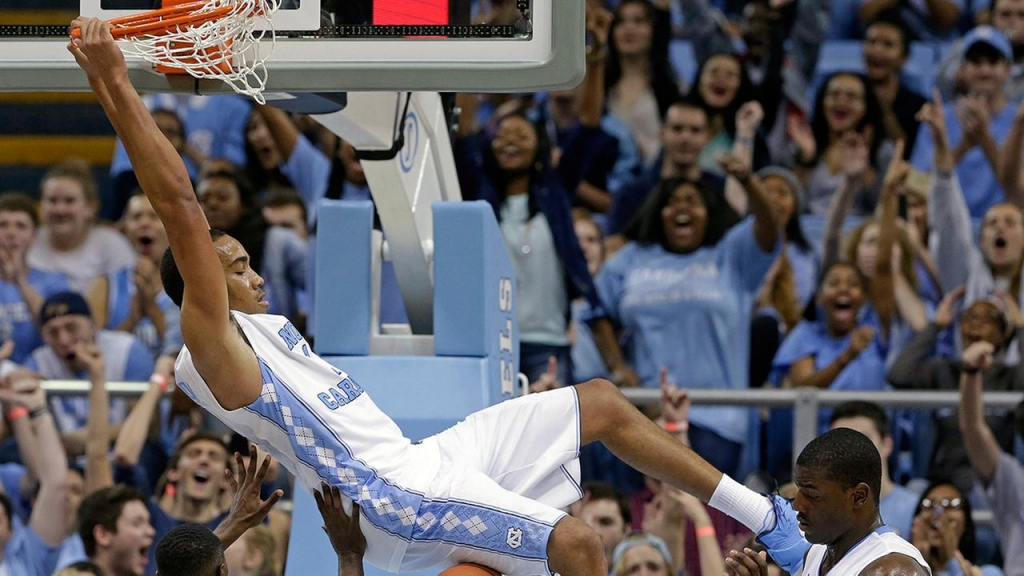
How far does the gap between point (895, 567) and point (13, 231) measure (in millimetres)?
6272

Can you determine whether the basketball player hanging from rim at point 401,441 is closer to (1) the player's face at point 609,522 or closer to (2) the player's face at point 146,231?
(1) the player's face at point 609,522

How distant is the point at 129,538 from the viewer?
6.64m

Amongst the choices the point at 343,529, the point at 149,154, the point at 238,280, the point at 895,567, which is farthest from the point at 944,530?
the point at 149,154

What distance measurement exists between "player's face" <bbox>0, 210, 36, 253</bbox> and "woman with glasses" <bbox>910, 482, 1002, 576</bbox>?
5173 millimetres

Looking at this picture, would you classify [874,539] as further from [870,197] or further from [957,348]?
[870,197]

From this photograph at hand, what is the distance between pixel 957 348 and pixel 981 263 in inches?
20.9

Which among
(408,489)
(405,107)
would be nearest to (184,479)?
(405,107)

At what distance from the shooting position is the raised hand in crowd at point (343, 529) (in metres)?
4.62

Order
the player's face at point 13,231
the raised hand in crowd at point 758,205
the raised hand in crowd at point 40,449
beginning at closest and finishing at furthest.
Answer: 1. the raised hand in crowd at point 40,449
2. the raised hand in crowd at point 758,205
3. the player's face at point 13,231

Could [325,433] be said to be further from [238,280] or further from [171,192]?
[171,192]

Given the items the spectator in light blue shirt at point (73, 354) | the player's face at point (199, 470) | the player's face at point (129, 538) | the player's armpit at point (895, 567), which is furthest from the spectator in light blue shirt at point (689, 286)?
the player's armpit at point (895, 567)

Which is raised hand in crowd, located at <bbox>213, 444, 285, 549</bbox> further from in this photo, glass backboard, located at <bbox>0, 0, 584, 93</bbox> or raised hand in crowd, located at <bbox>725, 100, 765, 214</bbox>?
raised hand in crowd, located at <bbox>725, 100, 765, 214</bbox>

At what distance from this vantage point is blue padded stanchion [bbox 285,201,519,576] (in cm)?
552

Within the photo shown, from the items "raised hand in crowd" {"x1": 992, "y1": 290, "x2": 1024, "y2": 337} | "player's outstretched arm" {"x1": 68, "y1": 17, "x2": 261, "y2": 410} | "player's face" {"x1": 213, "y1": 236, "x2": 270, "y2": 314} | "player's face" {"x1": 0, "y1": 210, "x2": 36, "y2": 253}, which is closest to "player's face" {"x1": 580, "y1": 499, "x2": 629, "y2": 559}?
"raised hand in crowd" {"x1": 992, "y1": 290, "x2": 1024, "y2": 337}
